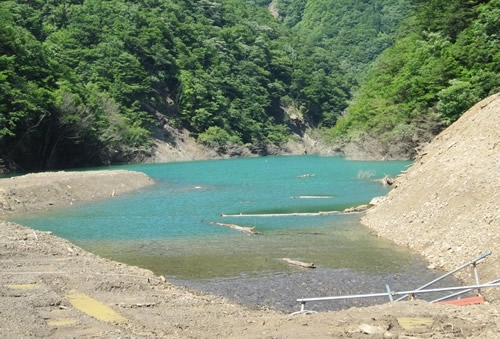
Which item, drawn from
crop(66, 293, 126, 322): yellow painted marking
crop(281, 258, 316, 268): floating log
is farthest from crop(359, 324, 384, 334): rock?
crop(281, 258, 316, 268): floating log

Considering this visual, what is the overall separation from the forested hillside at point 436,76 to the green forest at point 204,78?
0.17 meters

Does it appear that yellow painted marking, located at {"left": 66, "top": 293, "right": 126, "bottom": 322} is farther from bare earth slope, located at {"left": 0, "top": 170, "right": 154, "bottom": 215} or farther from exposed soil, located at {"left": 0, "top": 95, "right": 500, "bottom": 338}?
bare earth slope, located at {"left": 0, "top": 170, "right": 154, "bottom": 215}

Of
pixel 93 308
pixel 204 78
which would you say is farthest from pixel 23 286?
pixel 204 78

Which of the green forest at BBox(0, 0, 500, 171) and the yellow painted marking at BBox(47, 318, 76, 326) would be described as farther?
the green forest at BBox(0, 0, 500, 171)

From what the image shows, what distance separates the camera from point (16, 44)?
70.1 m

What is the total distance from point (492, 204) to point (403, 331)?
10054 mm

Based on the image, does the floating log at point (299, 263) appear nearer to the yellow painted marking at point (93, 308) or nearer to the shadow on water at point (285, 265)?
the shadow on water at point (285, 265)

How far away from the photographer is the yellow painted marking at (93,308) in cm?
1112

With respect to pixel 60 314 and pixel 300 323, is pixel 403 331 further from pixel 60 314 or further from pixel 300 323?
pixel 60 314

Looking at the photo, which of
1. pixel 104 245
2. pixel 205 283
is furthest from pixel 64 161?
pixel 205 283

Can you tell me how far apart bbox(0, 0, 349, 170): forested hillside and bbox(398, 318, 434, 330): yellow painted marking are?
189 ft

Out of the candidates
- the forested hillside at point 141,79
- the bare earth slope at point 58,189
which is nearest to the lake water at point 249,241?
the bare earth slope at point 58,189

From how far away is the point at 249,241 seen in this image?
2297cm

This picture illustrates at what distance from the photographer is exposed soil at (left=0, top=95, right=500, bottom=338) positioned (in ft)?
32.2
